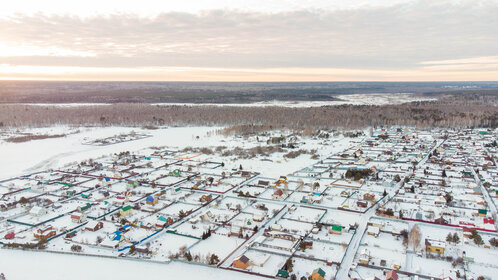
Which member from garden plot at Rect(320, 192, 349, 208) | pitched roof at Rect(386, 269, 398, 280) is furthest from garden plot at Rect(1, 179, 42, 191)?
pitched roof at Rect(386, 269, 398, 280)

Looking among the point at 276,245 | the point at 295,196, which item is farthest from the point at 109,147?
the point at 276,245

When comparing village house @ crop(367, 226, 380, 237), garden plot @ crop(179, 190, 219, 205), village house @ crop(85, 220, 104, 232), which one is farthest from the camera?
garden plot @ crop(179, 190, 219, 205)

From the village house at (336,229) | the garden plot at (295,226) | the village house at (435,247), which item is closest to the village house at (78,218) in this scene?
the garden plot at (295,226)

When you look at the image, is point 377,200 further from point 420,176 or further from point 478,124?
point 478,124

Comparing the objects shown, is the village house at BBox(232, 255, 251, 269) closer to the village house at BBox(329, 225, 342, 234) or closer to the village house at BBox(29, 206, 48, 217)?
the village house at BBox(329, 225, 342, 234)

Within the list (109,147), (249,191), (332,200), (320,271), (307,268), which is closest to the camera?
(320,271)

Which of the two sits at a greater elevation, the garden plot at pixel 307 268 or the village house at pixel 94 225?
the village house at pixel 94 225

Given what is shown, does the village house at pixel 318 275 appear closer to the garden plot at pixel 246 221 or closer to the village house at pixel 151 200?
the garden plot at pixel 246 221

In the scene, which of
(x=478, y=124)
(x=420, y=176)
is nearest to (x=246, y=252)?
(x=420, y=176)

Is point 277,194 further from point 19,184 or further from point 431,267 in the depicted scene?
point 19,184

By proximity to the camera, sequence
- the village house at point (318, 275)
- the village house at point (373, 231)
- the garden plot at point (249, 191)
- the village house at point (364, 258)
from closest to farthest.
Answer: the village house at point (318, 275)
the village house at point (364, 258)
the village house at point (373, 231)
the garden plot at point (249, 191)

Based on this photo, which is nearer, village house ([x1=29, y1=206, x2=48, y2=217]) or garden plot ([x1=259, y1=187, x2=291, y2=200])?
village house ([x1=29, y1=206, x2=48, y2=217])
